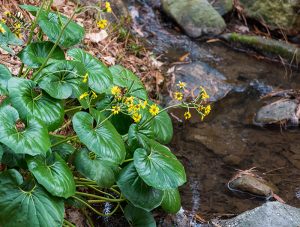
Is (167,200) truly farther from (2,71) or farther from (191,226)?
(2,71)

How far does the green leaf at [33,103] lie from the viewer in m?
2.18

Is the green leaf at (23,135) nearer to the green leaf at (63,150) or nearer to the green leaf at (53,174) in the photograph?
the green leaf at (53,174)

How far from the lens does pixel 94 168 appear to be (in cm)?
234

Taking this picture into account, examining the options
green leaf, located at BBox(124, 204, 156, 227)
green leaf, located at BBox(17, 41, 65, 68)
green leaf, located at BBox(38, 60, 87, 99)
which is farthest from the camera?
green leaf, located at BBox(124, 204, 156, 227)

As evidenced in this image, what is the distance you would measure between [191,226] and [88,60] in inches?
52.0

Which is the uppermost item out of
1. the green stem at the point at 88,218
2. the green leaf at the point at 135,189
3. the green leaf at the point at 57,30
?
the green leaf at the point at 57,30

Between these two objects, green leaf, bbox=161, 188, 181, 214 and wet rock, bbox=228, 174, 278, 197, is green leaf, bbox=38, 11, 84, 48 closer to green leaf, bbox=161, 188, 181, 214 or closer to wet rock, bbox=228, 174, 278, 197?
green leaf, bbox=161, 188, 181, 214

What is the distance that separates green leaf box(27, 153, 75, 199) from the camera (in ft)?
6.66

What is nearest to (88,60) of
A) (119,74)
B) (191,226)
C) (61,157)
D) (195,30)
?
(119,74)

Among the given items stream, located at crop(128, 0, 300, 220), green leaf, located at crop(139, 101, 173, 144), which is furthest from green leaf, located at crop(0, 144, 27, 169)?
stream, located at crop(128, 0, 300, 220)

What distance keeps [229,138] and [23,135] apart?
2.53 metres

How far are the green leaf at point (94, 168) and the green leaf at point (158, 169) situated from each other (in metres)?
0.21

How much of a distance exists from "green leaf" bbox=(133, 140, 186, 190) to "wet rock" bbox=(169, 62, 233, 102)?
2.43 meters

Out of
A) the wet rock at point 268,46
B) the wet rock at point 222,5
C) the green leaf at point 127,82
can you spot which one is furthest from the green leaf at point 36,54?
the wet rock at point 222,5
